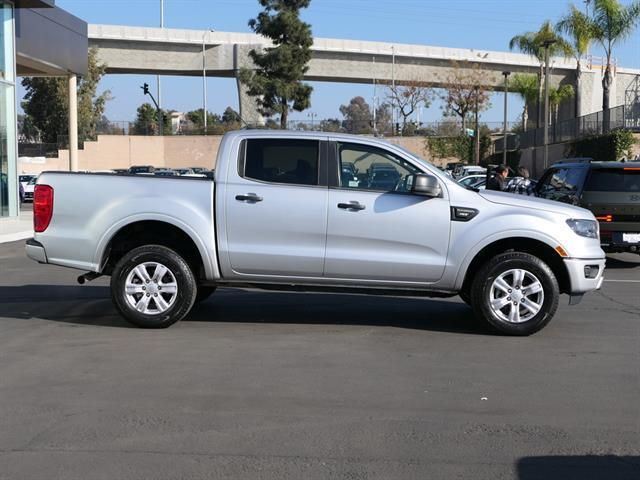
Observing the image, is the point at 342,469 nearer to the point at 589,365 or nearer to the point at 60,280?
the point at 589,365

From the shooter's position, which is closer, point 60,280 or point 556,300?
point 556,300

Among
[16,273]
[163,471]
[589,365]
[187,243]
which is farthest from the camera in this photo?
[16,273]

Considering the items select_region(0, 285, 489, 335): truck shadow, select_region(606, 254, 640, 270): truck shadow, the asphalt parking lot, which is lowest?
the asphalt parking lot

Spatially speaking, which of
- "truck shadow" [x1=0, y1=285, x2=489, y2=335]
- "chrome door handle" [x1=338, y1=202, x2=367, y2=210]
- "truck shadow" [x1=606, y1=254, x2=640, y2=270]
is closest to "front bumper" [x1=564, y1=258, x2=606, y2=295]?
"truck shadow" [x1=0, y1=285, x2=489, y2=335]

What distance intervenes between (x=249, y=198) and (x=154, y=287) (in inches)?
53.8

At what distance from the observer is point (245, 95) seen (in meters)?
69.9

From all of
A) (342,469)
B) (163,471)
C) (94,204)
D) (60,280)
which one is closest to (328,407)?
(342,469)

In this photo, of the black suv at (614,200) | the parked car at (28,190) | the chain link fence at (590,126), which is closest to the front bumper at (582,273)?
the black suv at (614,200)

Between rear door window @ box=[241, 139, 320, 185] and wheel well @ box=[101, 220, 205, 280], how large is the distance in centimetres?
101

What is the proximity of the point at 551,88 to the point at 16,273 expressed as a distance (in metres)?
62.3

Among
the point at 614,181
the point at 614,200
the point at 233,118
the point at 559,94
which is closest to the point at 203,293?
the point at 614,200

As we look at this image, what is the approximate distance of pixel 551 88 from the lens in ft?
227

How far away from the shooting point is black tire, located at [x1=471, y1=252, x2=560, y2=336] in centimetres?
Result: 834

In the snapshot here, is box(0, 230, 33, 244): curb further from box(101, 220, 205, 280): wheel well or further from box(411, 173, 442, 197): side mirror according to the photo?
box(411, 173, 442, 197): side mirror
